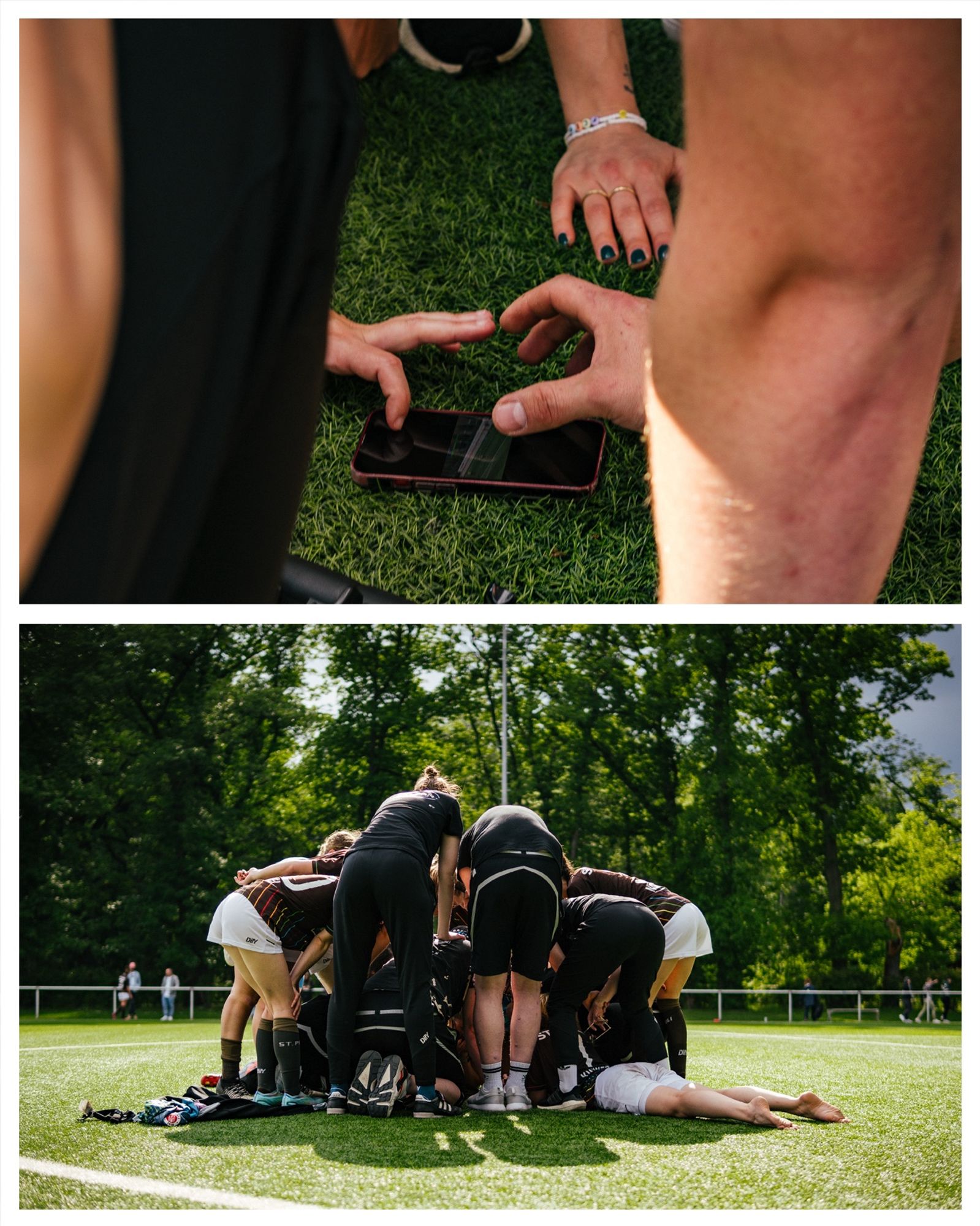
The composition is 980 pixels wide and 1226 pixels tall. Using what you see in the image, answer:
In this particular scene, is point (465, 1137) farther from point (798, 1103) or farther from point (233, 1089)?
point (233, 1089)

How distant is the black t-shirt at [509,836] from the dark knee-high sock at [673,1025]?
713 millimetres

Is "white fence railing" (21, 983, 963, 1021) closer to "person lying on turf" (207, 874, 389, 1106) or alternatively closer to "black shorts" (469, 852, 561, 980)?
"person lying on turf" (207, 874, 389, 1106)

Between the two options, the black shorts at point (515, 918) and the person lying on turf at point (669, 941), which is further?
the person lying on turf at point (669, 941)

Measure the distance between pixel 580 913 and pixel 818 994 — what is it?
174cm

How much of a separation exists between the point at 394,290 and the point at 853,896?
8.11 feet

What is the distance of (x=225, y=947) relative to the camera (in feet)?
8.84

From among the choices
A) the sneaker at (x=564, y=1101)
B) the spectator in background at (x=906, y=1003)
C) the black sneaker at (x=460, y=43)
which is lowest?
the spectator in background at (x=906, y=1003)

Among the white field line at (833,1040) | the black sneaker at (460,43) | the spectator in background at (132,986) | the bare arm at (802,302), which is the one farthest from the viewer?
the black sneaker at (460,43)

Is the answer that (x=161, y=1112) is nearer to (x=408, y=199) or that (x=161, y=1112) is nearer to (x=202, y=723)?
(x=202, y=723)

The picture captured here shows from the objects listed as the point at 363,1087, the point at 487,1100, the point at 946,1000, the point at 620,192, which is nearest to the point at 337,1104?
the point at 363,1087

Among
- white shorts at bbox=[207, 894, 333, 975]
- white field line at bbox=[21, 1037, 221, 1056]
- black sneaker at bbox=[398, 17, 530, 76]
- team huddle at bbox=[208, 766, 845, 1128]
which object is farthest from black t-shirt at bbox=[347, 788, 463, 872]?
black sneaker at bbox=[398, 17, 530, 76]

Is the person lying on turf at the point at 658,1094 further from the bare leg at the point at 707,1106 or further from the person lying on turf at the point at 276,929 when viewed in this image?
the person lying on turf at the point at 276,929

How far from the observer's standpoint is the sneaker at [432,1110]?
6.47 ft

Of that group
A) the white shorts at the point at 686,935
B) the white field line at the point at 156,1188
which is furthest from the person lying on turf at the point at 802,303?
the white shorts at the point at 686,935
